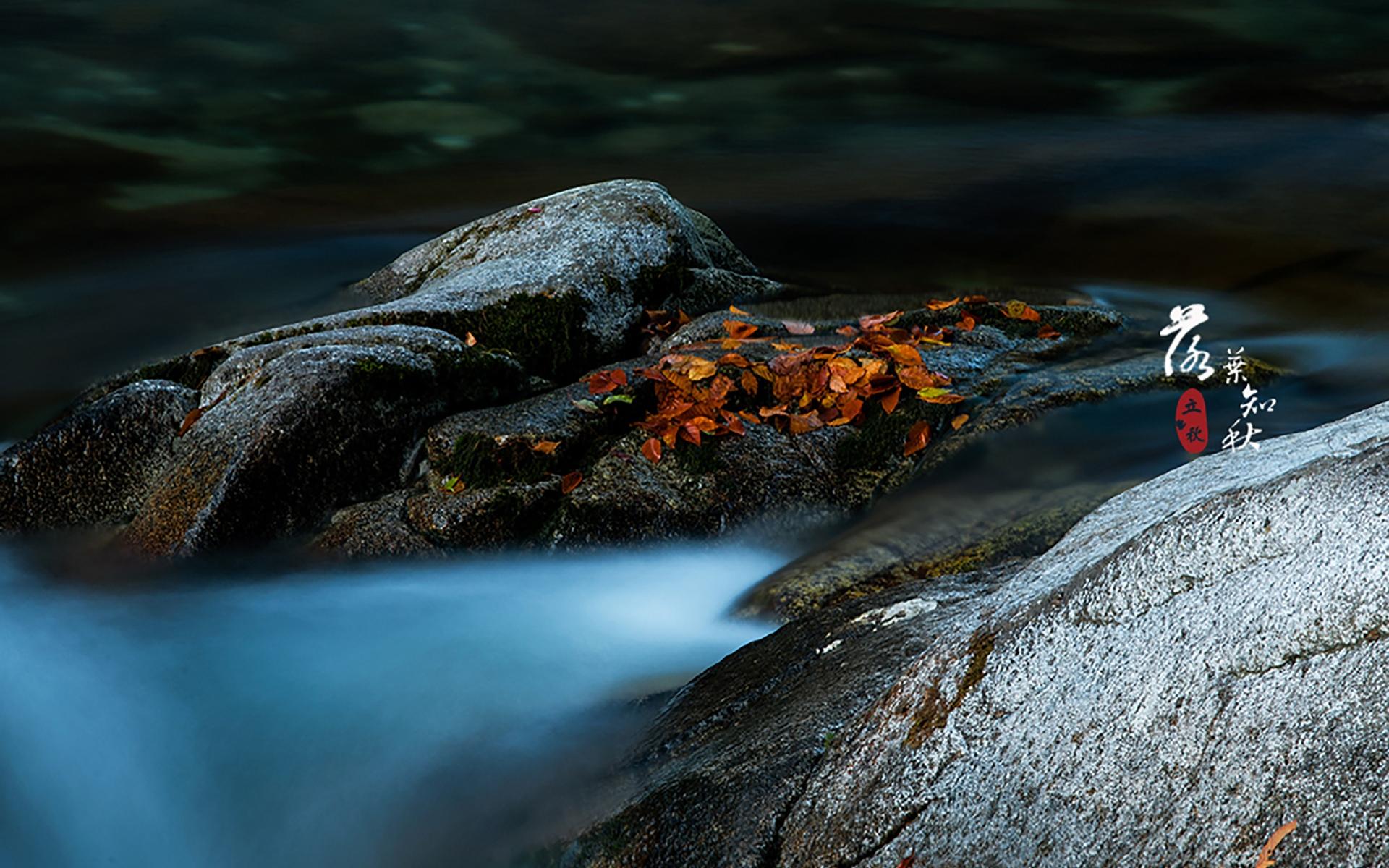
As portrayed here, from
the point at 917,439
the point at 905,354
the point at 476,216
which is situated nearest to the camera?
the point at 917,439

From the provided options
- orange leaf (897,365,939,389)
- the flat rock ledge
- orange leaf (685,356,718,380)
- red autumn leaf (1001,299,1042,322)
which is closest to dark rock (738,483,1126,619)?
the flat rock ledge

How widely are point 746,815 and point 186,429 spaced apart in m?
4.52

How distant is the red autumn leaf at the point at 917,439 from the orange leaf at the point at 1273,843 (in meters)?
3.86

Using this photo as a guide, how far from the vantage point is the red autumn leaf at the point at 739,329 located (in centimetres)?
681

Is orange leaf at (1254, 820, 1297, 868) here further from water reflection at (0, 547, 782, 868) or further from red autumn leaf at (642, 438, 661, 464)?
red autumn leaf at (642, 438, 661, 464)

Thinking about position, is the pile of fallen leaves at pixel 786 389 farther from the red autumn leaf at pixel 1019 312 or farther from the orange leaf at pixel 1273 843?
the orange leaf at pixel 1273 843

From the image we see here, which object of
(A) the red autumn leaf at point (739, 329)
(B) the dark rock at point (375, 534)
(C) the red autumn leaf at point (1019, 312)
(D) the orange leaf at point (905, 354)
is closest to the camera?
(B) the dark rock at point (375, 534)

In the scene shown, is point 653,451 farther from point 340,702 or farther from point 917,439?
point 340,702

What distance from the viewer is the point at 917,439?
18.9 feet

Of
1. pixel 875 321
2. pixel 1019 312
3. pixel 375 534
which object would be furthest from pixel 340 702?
pixel 1019 312

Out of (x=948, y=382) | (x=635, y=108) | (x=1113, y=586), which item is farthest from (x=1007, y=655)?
(x=635, y=108)

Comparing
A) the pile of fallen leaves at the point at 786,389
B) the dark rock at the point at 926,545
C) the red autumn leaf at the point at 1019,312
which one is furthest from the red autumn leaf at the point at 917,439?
the red autumn leaf at the point at 1019,312

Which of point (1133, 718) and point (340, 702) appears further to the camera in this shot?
point (340, 702)

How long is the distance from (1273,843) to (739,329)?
5.16 meters
